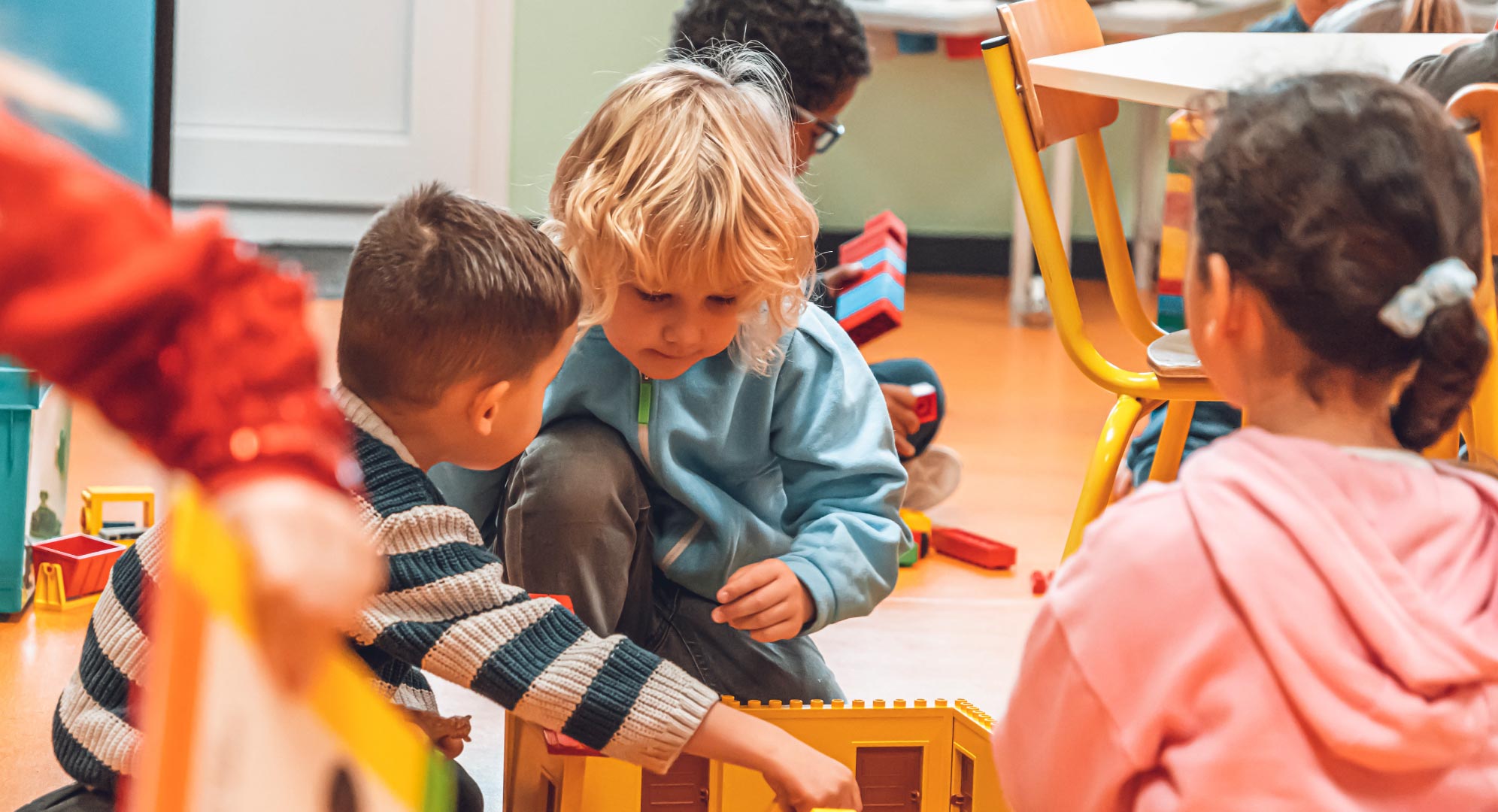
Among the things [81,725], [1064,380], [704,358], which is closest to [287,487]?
[81,725]

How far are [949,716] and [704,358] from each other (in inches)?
13.7

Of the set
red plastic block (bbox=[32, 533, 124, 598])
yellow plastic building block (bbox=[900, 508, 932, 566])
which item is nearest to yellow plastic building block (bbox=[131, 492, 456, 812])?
red plastic block (bbox=[32, 533, 124, 598])

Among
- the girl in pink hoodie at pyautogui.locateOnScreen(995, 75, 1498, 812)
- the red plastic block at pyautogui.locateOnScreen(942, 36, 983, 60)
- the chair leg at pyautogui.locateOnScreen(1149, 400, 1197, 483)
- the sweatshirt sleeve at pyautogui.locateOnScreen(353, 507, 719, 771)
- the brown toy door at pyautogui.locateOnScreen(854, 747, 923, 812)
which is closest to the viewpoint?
the girl in pink hoodie at pyautogui.locateOnScreen(995, 75, 1498, 812)

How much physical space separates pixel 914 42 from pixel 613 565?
8.49ft

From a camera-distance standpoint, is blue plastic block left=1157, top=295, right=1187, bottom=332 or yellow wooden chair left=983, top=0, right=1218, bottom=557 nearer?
yellow wooden chair left=983, top=0, right=1218, bottom=557

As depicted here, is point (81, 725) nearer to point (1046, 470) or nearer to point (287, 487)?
point (287, 487)

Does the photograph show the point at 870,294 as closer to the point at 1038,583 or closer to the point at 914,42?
the point at 1038,583

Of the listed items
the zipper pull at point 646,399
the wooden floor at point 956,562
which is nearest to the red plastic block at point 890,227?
the wooden floor at point 956,562

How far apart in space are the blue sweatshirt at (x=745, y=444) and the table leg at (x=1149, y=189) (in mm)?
2497

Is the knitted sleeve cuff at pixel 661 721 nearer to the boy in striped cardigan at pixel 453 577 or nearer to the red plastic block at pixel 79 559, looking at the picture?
the boy in striped cardigan at pixel 453 577

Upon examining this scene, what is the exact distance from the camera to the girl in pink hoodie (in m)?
0.59

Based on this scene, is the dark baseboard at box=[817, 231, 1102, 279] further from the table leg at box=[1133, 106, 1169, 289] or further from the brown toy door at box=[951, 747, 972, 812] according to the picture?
the brown toy door at box=[951, 747, 972, 812]

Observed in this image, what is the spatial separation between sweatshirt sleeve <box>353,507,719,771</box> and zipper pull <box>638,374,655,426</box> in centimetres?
34

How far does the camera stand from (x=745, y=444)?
1226mm
